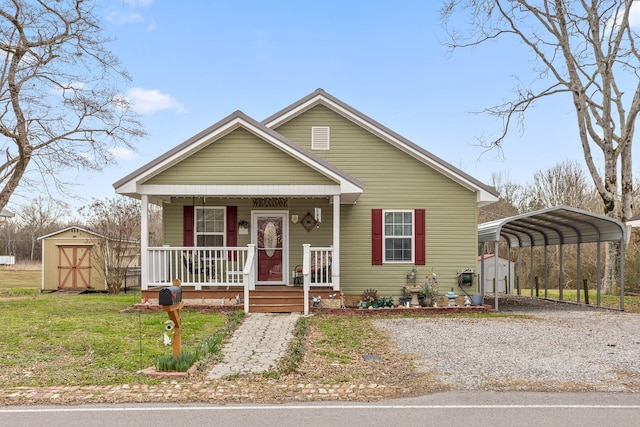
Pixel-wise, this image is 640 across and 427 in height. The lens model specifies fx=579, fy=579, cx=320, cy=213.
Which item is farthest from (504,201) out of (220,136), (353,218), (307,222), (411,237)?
(220,136)

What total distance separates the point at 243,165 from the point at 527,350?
7743 millimetres

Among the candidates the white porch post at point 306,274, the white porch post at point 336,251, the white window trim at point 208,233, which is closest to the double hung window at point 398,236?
the white porch post at point 336,251

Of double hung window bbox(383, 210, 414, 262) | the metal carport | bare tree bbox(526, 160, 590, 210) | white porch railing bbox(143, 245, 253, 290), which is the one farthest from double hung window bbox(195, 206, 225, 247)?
bare tree bbox(526, 160, 590, 210)

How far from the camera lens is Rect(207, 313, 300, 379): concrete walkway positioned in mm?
7859

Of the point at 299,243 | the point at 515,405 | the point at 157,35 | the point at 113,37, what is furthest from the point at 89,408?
the point at 113,37

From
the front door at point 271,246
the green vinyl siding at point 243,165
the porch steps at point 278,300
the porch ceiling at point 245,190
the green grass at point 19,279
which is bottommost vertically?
the green grass at point 19,279

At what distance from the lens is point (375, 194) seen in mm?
15906

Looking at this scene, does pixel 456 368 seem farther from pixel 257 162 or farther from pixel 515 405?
pixel 257 162

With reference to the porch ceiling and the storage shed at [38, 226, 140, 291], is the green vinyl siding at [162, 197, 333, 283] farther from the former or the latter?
the storage shed at [38, 226, 140, 291]

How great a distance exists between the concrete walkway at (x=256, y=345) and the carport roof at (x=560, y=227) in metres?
6.13

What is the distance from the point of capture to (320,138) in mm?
16281

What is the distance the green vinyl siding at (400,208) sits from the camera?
15719 millimetres

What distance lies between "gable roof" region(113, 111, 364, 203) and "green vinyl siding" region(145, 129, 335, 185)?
14 centimetres

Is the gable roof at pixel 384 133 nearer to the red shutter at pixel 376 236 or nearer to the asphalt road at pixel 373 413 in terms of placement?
the red shutter at pixel 376 236
